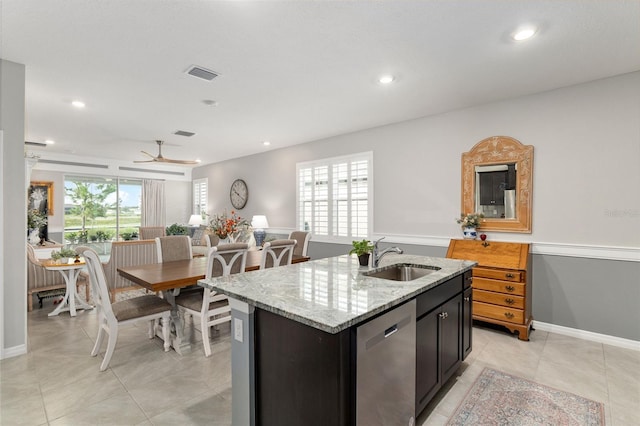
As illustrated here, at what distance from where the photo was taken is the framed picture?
274 inches

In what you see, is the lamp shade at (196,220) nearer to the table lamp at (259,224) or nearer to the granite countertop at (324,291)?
the table lamp at (259,224)

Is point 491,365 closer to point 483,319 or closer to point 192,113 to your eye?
point 483,319

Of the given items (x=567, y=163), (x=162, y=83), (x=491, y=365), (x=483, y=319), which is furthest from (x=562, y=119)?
(x=162, y=83)

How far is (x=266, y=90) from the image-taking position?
3.59 m

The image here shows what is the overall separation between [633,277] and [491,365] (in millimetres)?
1782

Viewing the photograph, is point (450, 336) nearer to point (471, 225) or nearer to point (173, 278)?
point (471, 225)

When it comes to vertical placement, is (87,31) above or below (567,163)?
above

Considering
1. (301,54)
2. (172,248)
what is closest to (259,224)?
(172,248)

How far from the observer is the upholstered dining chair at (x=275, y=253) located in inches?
136

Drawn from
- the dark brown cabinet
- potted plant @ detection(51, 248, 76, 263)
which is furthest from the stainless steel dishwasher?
potted plant @ detection(51, 248, 76, 263)

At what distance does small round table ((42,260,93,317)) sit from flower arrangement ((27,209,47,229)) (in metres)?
2.91

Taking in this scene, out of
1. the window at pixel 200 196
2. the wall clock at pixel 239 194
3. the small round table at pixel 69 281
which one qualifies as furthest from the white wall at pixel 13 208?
the window at pixel 200 196

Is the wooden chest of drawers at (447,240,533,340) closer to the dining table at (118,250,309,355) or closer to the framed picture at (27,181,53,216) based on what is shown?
the dining table at (118,250,309,355)

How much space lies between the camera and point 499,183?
3918 millimetres
